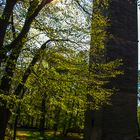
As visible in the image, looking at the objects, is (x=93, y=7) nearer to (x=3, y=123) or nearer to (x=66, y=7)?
(x=66, y=7)

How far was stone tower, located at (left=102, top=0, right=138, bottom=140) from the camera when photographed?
696 inches

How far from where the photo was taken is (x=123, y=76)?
1839cm

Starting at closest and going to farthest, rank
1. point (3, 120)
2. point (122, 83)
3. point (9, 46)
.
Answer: point (9, 46) → point (3, 120) → point (122, 83)

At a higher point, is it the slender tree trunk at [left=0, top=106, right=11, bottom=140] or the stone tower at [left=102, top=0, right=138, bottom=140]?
the stone tower at [left=102, top=0, right=138, bottom=140]

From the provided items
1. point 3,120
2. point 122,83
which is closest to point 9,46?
point 3,120

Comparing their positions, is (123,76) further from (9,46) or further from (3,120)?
(9,46)

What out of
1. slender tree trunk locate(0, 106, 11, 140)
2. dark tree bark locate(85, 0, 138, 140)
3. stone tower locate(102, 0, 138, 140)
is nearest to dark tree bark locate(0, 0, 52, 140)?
slender tree trunk locate(0, 106, 11, 140)

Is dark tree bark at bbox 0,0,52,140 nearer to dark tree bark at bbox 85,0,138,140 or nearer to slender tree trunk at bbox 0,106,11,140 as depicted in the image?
slender tree trunk at bbox 0,106,11,140

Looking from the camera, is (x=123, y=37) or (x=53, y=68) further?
(x=123, y=37)

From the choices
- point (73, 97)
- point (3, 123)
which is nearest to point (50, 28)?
point (73, 97)

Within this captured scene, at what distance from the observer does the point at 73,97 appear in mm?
11281

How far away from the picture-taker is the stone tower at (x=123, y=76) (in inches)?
696

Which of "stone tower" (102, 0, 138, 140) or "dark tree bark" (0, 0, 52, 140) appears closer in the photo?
"dark tree bark" (0, 0, 52, 140)

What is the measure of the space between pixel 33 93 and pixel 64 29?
8.91 feet
